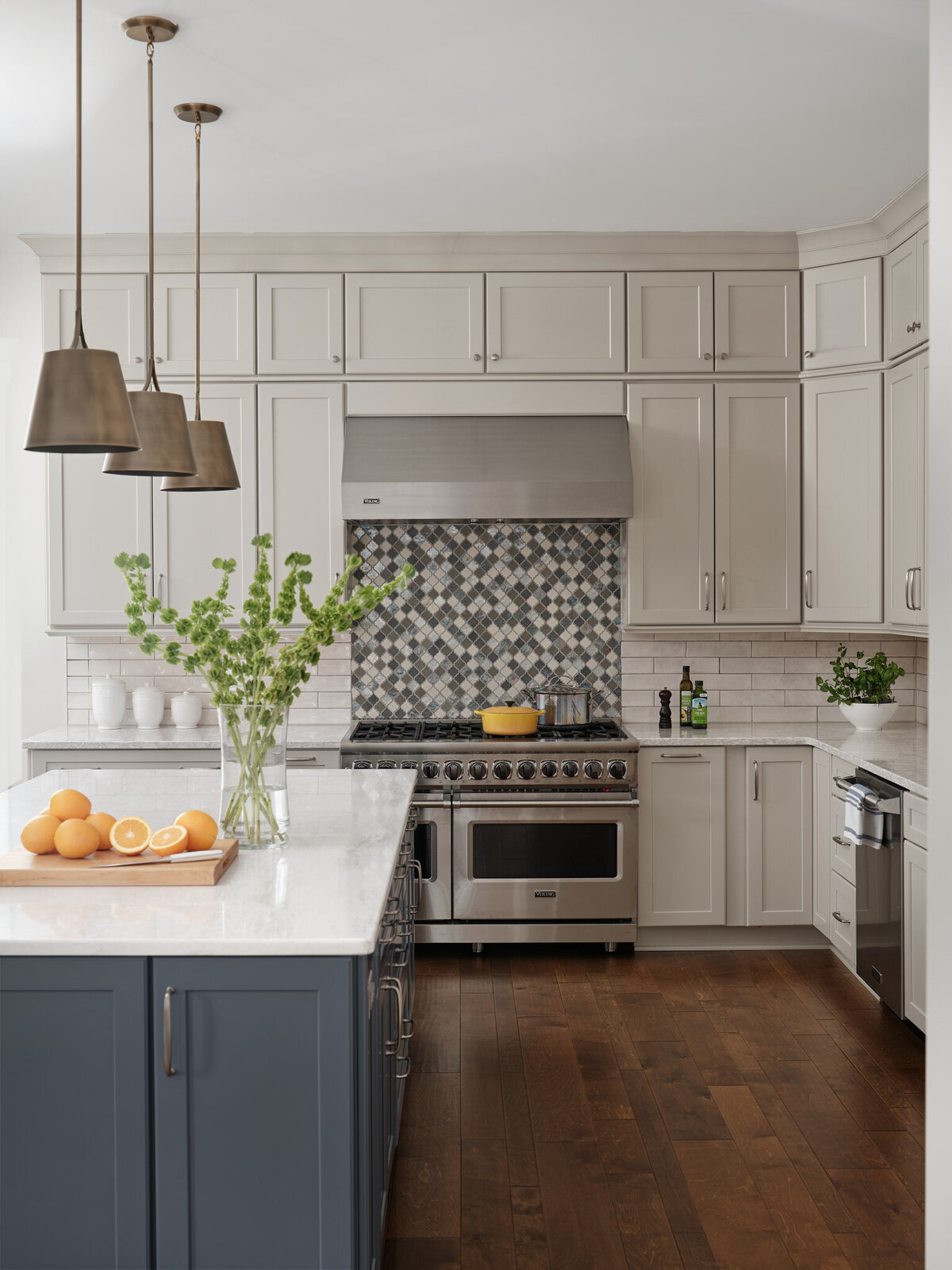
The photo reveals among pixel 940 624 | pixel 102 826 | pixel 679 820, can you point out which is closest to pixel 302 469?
pixel 679 820

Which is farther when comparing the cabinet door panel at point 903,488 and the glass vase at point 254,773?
the cabinet door panel at point 903,488

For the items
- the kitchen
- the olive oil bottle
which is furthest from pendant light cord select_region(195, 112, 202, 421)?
the olive oil bottle

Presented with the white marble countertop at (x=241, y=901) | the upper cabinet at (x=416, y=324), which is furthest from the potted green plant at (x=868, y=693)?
the white marble countertop at (x=241, y=901)

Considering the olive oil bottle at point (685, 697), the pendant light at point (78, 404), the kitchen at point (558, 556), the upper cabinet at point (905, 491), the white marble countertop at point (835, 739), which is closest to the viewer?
the pendant light at point (78, 404)

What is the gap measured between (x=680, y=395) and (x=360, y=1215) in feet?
11.8

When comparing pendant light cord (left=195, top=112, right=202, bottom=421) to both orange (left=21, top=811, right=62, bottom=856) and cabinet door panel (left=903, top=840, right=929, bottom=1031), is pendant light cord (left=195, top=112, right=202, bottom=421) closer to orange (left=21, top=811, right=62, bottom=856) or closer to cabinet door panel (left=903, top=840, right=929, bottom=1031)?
orange (left=21, top=811, right=62, bottom=856)

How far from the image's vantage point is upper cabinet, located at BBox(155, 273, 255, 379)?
4.55m

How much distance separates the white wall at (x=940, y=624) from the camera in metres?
1.62

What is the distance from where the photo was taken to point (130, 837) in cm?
229

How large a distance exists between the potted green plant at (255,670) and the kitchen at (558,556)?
1.10 feet

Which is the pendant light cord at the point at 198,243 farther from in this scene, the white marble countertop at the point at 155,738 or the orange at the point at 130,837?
the white marble countertop at the point at 155,738

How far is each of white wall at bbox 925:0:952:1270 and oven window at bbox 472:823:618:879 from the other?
2.72 metres

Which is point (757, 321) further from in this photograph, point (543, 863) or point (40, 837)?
point (40, 837)

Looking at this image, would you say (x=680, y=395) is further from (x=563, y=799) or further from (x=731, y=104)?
(x=563, y=799)
